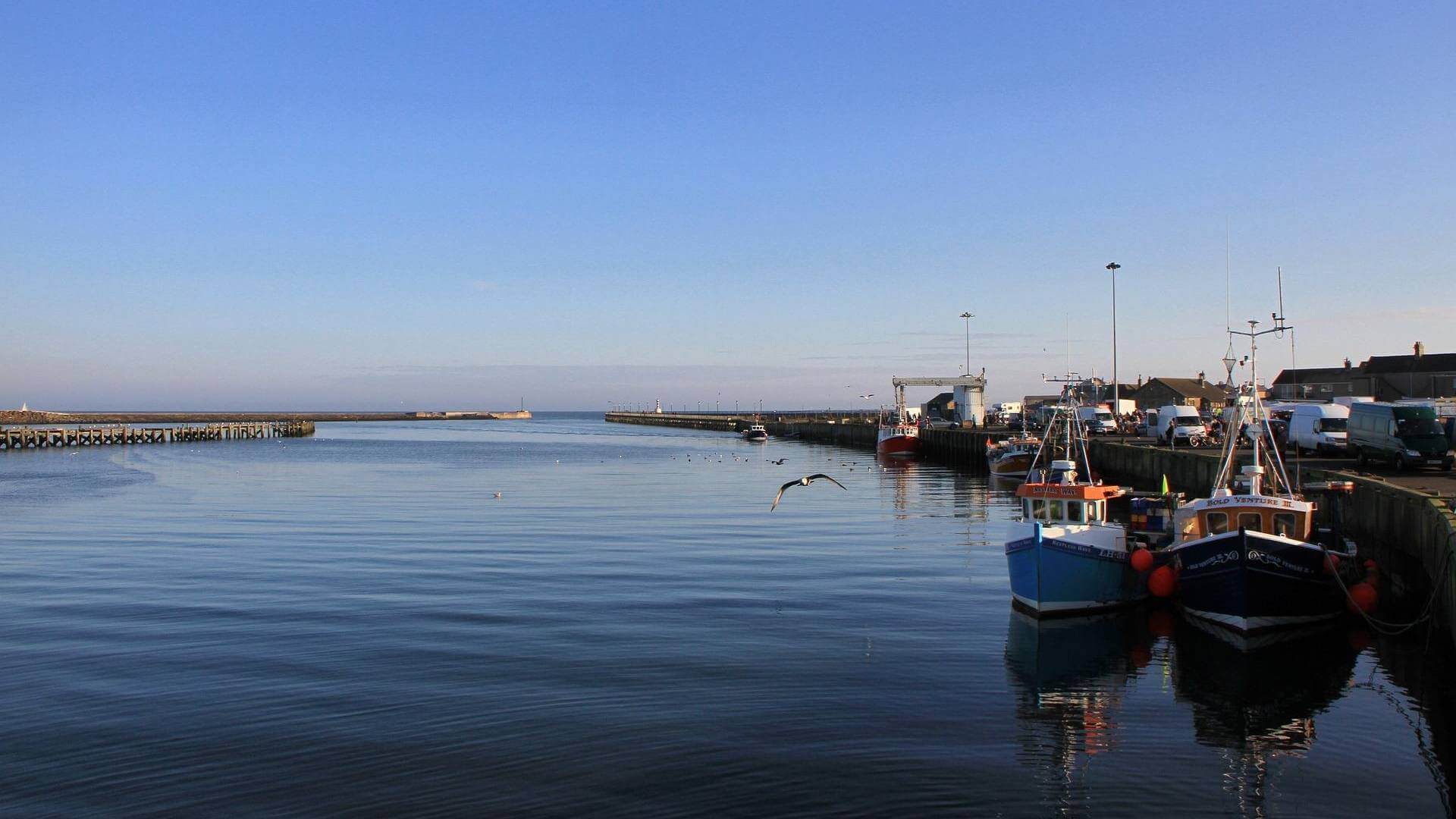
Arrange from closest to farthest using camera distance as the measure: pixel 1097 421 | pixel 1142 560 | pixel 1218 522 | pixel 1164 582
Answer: pixel 1218 522
pixel 1164 582
pixel 1142 560
pixel 1097 421

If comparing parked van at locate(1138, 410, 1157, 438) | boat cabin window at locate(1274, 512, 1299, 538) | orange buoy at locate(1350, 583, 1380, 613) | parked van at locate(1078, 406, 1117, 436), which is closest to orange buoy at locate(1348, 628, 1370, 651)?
orange buoy at locate(1350, 583, 1380, 613)

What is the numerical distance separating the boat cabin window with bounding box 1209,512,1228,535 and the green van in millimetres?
17857

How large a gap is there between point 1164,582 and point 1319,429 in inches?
1155

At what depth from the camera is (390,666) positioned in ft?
62.5

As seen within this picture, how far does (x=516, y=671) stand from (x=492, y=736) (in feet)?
11.3

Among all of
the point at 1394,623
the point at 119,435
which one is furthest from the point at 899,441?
the point at 119,435

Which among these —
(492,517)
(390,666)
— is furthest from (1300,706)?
(492,517)

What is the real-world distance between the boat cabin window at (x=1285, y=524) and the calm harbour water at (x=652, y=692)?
9.16 feet

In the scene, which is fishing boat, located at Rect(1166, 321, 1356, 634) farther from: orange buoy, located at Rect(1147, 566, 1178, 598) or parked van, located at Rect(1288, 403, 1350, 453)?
parked van, located at Rect(1288, 403, 1350, 453)

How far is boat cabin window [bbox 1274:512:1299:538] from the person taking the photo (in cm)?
2338

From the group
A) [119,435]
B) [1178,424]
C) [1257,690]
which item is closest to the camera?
[1257,690]

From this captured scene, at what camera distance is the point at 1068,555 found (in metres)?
24.1

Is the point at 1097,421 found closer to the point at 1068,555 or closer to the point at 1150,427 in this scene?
the point at 1150,427

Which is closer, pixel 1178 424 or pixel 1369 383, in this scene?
pixel 1178 424
